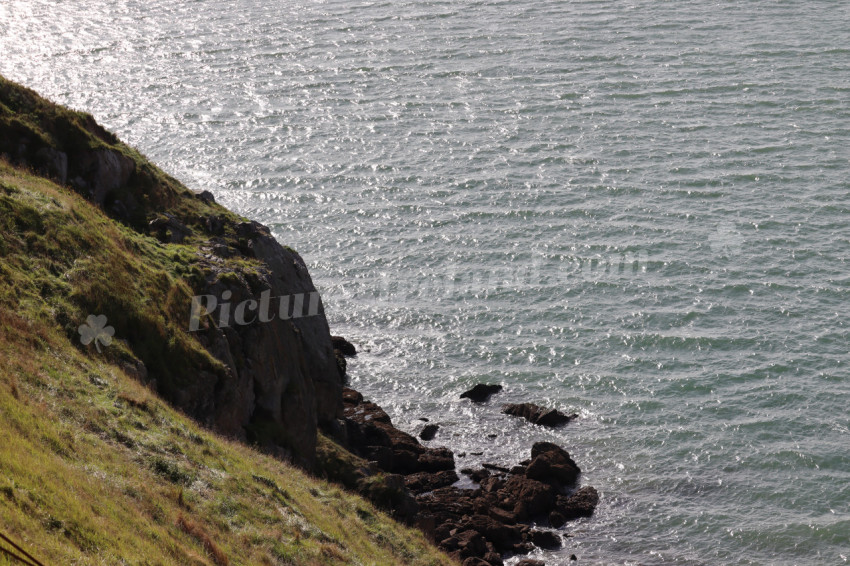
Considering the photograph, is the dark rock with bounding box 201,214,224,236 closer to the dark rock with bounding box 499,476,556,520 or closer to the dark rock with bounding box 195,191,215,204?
the dark rock with bounding box 195,191,215,204

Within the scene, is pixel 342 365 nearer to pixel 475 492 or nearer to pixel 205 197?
pixel 475 492

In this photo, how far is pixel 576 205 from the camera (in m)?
62.1

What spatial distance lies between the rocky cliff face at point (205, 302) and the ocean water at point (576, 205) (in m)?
9.14

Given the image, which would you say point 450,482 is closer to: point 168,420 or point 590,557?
point 590,557

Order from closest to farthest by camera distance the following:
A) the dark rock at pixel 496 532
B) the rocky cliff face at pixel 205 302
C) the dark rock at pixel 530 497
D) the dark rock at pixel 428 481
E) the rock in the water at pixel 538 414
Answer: the rocky cliff face at pixel 205 302 < the dark rock at pixel 496 532 < the dark rock at pixel 530 497 < the dark rock at pixel 428 481 < the rock in the water at pixel 538 414

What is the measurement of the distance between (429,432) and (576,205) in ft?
78.5

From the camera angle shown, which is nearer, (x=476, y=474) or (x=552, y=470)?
(x=552, y=470)

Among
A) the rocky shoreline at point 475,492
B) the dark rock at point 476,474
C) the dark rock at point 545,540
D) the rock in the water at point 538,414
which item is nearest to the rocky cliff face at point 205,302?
the rocky shoreline at point 475,492

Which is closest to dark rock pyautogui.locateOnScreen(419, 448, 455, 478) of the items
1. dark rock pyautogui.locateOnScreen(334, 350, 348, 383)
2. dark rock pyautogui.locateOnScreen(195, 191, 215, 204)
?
dark rock pyautogui.locateOnScreen(334, 350, 348, 383)

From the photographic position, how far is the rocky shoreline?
3578cm

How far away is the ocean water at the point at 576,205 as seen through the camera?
41812 millimetres

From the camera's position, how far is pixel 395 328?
52719 millimetres

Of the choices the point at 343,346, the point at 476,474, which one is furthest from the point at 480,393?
the point at 343,346

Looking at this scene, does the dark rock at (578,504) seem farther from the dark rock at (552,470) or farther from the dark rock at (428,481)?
the dark rock at (428,481)
